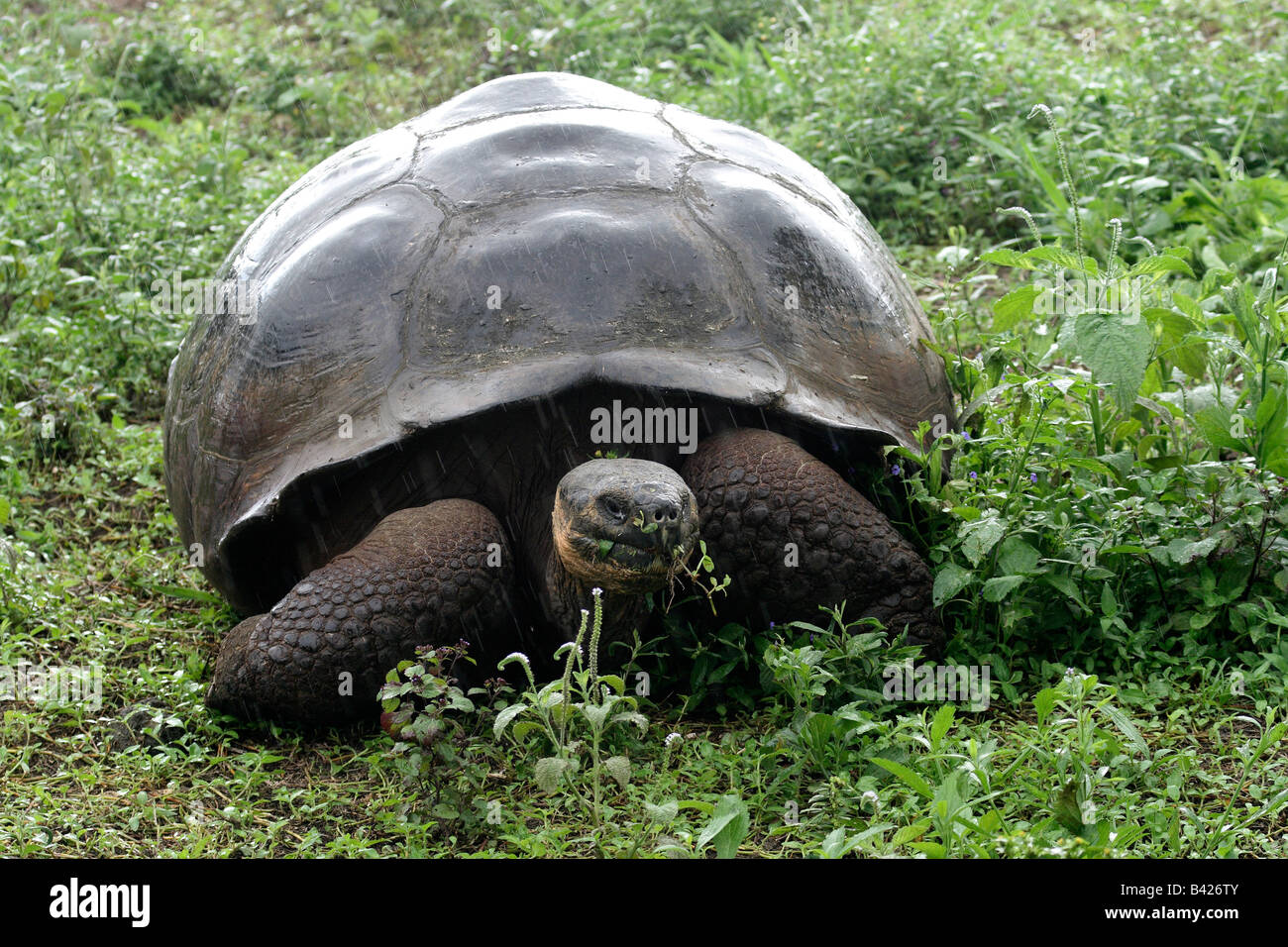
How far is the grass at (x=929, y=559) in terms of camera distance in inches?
110

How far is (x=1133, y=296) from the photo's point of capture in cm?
353

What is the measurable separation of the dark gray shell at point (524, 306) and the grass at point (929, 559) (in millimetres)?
366

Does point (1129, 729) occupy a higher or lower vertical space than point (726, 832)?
higher

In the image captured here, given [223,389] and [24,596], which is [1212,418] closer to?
[223,389]

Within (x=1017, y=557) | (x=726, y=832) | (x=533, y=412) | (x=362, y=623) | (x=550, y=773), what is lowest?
(x=726, y=832)

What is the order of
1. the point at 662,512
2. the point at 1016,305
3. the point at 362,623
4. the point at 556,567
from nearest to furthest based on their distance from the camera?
the point at 662,512, the point at 362,623, the point at 556,567, the point at 1016,305

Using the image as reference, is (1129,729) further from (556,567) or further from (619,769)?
(556,567)

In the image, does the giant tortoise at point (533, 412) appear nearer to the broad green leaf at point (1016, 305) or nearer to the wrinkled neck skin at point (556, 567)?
the wrinkled neck skin at point (556, 567)

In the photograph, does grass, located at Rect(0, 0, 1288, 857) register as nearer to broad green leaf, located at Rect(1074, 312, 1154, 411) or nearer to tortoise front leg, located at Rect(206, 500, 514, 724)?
broad green leaf, located at Rect(1074, 312, 1154, 411)

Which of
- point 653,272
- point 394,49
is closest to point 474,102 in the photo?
point 653,272

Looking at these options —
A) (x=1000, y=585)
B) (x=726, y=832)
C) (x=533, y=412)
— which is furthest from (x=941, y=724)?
(x=533, y=412)

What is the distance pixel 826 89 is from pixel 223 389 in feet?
13.3

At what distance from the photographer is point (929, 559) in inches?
141

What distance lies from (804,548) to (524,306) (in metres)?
0.92
